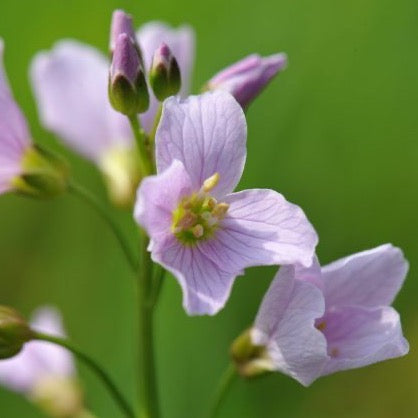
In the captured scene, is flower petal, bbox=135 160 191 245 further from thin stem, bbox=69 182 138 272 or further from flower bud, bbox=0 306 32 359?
flower bud, bbox=0 306 32 359

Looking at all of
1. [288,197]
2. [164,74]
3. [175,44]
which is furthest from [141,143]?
[288,197]

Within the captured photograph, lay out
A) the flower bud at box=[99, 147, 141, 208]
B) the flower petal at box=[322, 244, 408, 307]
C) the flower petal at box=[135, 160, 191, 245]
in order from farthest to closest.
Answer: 1. the flower bud at box=[99, 147, 141, 208]
2. the flower petal at box=[322, 244, 408, 307]
3. the flower petal at box=[135, 160, 191, 245]

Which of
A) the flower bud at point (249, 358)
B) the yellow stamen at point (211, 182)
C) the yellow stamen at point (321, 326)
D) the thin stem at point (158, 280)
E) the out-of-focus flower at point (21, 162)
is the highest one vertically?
the yellow stamen at point (211, 182)

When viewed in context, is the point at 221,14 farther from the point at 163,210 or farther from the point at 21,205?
the point at 163,210

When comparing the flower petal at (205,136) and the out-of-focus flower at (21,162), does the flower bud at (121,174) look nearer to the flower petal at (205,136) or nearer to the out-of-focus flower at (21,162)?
the out-of-focus flower at (21,162)

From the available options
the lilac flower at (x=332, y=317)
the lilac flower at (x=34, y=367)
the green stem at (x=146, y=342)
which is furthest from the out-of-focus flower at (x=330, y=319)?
the lilac flower at (x=34, y=367)

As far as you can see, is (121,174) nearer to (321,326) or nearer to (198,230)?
(198,230)

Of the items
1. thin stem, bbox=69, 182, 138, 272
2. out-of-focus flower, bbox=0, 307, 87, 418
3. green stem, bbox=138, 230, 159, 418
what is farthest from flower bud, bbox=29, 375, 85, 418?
thin stem, bbox=69, 182, 138, 272
